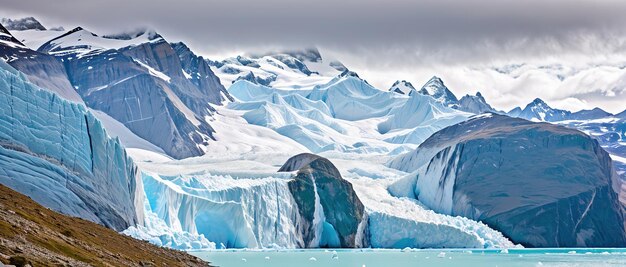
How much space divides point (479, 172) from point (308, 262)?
226ft

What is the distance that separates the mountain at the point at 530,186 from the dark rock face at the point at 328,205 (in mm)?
25117

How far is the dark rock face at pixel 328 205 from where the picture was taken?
337 feet

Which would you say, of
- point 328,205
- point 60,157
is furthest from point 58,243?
point 328,205

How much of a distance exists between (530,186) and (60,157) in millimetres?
80931

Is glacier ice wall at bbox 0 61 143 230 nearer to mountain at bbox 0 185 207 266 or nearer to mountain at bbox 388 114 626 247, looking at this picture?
mountain at bbox 0 185 207 266

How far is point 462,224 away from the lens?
109625 mm

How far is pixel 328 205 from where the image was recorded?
106 m

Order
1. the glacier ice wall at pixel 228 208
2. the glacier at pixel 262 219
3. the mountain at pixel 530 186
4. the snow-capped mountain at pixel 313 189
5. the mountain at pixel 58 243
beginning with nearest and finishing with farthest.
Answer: the mountain at pixel 58 243
the snow-capped mountain at pixel 313 189
the glacier at pixel 262 219
the glacier ice wall at pixel 228 208
the mountain at pixel 530 186

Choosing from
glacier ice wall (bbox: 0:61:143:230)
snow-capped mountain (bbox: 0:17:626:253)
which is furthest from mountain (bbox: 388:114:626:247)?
glacier ice wall (bbox: 0:61:143:230)

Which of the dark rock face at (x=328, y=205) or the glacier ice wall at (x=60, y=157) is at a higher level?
the glacier ice wall at (x=60, y=157)

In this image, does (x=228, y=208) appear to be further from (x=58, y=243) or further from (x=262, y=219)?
(x=58, y=243)

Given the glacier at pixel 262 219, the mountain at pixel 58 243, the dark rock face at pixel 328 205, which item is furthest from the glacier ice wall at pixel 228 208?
the mountain at pixel 58 243

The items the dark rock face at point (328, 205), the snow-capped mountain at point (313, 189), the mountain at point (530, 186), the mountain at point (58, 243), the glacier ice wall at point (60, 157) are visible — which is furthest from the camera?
the mountain at point (530, 186)

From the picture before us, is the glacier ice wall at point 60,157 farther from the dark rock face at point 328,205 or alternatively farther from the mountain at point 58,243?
the dark rock face at point 328,205
